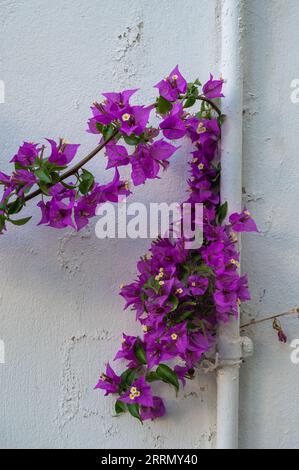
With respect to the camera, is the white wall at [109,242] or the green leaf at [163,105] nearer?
the green leaf at [163,105]

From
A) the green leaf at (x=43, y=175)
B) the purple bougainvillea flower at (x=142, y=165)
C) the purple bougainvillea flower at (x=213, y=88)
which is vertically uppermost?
the purple bougainvillea flower at (x=213, y=88)

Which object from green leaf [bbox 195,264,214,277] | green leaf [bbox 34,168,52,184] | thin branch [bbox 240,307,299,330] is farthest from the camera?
thin branch [bbox 240,307,299,330]

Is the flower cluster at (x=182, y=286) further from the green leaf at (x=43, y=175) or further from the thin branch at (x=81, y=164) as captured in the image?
the green leaf at (x=43, y=175)

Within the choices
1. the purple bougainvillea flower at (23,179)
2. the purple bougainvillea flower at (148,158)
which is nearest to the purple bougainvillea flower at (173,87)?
the purple bougainvillea flower at (148,158)

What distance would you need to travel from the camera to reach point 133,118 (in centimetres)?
92

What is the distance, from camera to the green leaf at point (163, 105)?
37.4 inches

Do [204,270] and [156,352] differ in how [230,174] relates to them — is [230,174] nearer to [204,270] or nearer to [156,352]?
[204,270]

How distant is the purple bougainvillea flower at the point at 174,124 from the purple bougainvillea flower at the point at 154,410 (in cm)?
62

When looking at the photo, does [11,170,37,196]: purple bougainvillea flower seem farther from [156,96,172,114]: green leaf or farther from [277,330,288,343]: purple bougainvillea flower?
[277,330,288,343]: purple bougainvillea flower

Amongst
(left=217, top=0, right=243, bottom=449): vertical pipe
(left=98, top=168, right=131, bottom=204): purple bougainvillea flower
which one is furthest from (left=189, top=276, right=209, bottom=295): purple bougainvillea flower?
(left=98, top=168, right=131, bottom=204): purple bougainvillea flower

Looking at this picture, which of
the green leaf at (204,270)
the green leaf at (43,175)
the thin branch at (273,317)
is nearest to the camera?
the green leaf at (43,175)

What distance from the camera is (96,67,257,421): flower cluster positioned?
100 cm

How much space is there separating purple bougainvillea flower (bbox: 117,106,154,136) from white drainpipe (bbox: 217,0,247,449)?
0.92 ft

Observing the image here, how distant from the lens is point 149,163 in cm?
96
